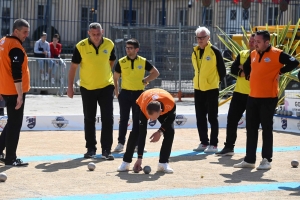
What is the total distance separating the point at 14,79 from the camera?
9.10 meters

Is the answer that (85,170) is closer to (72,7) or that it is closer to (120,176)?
(120,176)

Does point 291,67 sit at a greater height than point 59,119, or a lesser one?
greater

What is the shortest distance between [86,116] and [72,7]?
57.9 feet

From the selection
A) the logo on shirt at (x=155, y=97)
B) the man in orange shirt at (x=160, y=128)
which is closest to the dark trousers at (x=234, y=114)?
the man in orange shirt at (x=160, y=128)

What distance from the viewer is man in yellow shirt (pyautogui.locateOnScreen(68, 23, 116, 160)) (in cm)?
1017

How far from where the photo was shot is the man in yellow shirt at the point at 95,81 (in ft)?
33.4

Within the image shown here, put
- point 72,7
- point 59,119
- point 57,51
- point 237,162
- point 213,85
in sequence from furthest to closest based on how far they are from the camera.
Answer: point 72,7
point 57,51
point 59,119
point 213,85
point 237,162

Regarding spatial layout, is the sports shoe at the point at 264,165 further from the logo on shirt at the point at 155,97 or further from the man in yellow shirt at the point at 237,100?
the logo on shirt at the point at 155,97

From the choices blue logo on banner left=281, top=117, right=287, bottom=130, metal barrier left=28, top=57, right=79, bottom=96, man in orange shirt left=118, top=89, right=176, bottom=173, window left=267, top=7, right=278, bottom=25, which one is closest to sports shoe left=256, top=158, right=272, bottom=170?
man in orange shirt left=118, top=89, right=176, bottom=173

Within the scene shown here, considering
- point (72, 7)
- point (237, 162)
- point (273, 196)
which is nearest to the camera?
point (273, 196)

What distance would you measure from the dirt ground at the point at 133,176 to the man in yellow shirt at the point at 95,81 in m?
0.33

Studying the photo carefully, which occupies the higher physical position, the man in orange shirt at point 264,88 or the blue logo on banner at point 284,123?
the man in orange shirt at point 264,88

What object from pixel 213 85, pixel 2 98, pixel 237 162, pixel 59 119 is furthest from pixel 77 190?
pixel 59 119

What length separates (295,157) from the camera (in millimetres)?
10625
